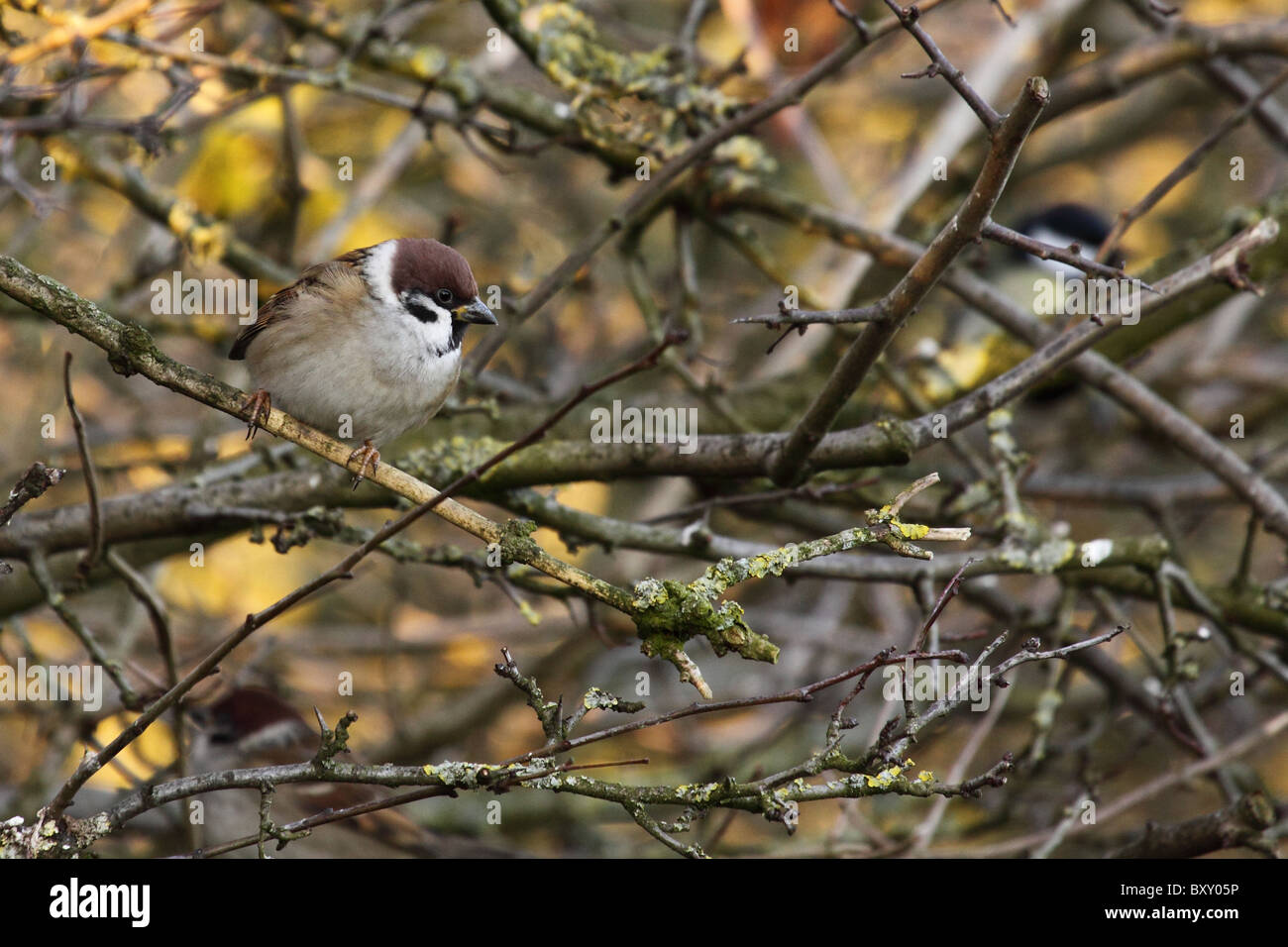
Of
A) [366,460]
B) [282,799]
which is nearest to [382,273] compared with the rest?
[366,460]

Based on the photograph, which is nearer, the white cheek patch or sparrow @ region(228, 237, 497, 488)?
sparrow @ region(228, 237, 497, 488)

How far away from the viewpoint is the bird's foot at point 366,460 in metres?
2.52

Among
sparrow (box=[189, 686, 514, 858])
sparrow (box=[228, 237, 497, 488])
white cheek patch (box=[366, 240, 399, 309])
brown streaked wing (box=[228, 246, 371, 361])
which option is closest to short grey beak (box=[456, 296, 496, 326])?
sparrow (box=[228, 237, 497, 488])

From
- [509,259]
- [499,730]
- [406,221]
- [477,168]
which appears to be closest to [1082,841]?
[499,730]

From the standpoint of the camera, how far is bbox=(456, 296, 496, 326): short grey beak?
3.37 meters

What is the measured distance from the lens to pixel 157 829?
3.87 meters

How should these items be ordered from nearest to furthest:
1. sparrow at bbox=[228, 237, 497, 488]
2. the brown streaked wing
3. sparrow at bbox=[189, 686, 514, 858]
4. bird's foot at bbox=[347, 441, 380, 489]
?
bird's foot at bbox=[347, 441, 380, 489], sparrow at bbox=[228, 237, 497, 488], sparrow at bbox=[189, 686, 514, 858], the brown streaked wing

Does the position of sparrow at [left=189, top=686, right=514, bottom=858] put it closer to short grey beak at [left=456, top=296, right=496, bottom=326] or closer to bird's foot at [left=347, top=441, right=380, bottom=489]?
bird's foot at [left=347, top=441, right=380, bottom=489]

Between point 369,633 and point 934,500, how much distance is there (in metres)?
2.85

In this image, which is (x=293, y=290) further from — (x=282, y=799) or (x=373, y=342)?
(x=282, y=799)

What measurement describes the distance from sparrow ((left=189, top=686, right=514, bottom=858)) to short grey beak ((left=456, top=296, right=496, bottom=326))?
123 centimetres

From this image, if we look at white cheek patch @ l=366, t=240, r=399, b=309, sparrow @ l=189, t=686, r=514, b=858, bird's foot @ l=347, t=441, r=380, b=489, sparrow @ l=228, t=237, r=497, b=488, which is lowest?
sparrow @ l=189, t=686, r=514, b=858

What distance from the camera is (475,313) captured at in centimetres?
338

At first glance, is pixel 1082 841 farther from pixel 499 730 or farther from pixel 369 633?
pixel 369 633
